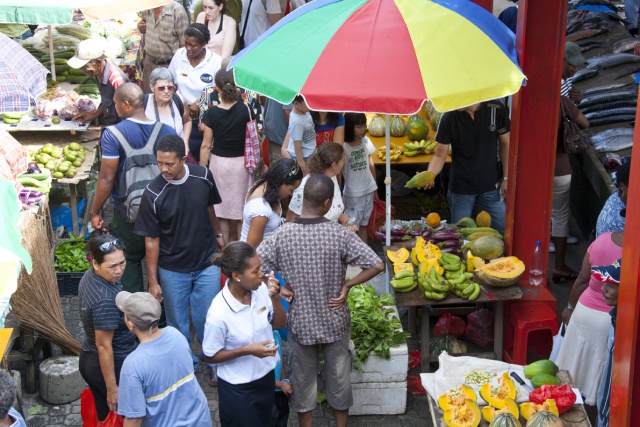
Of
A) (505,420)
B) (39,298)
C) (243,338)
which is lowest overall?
(39,298)

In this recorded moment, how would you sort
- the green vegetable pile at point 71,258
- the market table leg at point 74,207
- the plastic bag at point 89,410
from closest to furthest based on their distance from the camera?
the plastic bag at point 89,410 → the green vegetable pile at point 71,258 → the market table leg at point 74,207

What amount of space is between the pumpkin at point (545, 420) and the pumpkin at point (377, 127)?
544 centimetres

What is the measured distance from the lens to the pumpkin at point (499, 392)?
5.20 m

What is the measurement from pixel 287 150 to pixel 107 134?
6.47 ft

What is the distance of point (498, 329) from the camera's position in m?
6.80

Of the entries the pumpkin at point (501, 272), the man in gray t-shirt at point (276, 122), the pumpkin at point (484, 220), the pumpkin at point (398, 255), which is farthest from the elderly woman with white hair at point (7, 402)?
the man in gray t-shirt at point (276, 122)

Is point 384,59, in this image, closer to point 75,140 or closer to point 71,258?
point 71,258

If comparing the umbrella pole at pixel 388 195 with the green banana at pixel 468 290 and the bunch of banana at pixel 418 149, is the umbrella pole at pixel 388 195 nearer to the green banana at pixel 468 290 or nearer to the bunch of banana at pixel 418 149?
the green banana at pixel 468 290

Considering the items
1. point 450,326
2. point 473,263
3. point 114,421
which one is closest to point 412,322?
point 450,326

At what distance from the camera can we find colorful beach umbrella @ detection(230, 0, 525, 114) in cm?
561

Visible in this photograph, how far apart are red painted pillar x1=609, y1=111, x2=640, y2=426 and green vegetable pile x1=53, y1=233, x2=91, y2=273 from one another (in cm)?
523

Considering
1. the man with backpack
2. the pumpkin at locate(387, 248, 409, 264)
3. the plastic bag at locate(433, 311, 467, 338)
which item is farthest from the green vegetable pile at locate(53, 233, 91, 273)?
the plastic bag at locate(433, 311, 467, 338)

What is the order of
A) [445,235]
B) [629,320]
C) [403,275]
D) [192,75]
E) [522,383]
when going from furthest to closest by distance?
[192,75], [445,235], [403,275], [522,383], [629,320]

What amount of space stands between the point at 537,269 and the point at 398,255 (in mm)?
1066
